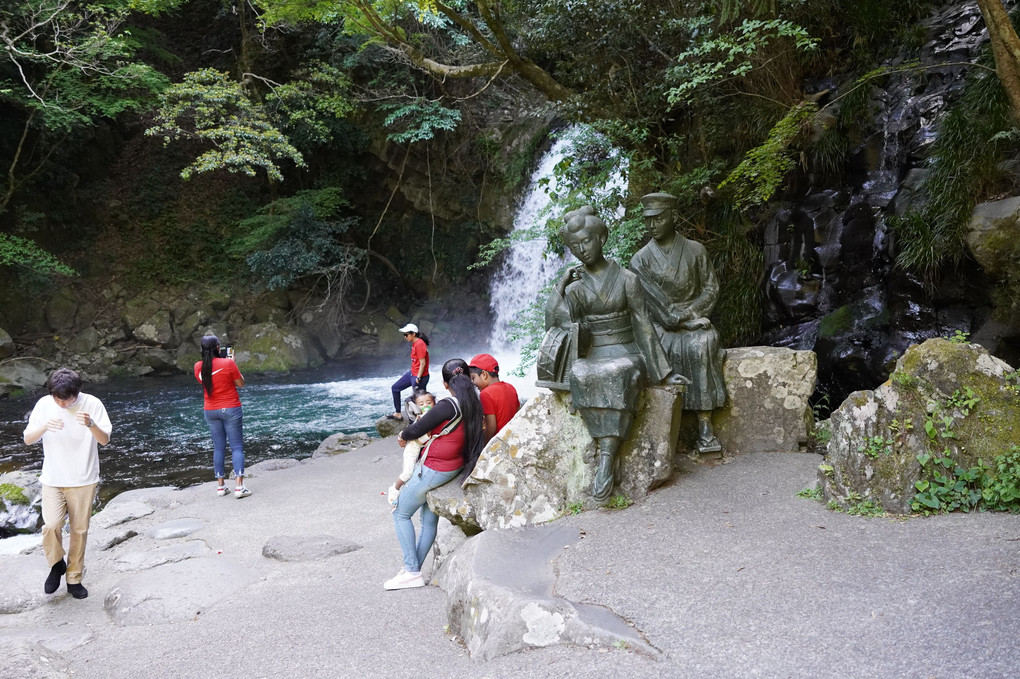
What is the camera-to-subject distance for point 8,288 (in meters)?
16.1

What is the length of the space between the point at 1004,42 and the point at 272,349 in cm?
1493

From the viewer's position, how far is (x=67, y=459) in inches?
180

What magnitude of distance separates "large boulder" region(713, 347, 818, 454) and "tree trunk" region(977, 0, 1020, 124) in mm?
2738

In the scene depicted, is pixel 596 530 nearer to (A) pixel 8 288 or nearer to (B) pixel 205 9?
(A) pixel 8 288

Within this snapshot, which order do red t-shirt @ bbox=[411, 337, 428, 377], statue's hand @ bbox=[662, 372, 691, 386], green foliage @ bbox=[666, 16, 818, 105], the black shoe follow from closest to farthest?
statue's hand @ bbox=[662, 372, 691, 386] < the black shoe < green foliage @ bbox=[666, 16, 818, 105] < red t-shirt @ bbox=[411, 337, 428, 377]

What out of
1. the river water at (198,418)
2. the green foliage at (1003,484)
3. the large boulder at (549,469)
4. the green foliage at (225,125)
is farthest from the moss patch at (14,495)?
the green foliage at (1003,484)

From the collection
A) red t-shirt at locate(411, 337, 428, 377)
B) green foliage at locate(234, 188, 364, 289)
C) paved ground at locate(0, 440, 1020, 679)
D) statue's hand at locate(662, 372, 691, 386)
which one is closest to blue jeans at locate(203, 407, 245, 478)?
paved ground at locate(0, 440, 1020, 679)

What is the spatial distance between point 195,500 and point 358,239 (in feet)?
41.4

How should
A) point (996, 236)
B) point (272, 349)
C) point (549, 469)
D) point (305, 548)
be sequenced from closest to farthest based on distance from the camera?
point (549, 469) → point (305, 548) → point (996, 236) → point (272, 349)

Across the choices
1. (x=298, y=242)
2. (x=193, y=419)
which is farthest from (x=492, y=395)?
(x=298, y=242)

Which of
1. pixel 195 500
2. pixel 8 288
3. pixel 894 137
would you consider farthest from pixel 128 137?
pixel 894 137

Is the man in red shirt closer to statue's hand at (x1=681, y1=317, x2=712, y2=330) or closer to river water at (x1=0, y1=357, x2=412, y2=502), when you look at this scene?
statue's hand at (x1=681, y1=317, x2=712, y2=330)

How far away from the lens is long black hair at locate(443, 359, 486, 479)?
13.9ft

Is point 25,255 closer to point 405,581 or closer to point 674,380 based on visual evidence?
point 405,581
